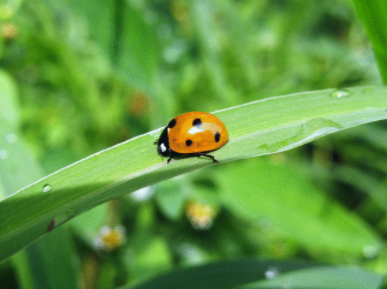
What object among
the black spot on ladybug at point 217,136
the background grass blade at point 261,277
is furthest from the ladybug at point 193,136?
the background grass blade at point 261,277

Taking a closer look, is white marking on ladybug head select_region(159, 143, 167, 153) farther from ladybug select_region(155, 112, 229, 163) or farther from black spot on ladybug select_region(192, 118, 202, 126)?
black spot on ladybug select_region(192, 118, 202, 126)

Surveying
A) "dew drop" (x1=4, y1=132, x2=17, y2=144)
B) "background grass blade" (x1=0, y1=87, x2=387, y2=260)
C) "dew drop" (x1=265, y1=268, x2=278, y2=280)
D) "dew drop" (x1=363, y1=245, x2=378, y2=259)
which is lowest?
"dew drop" (x1=363, y1=245, x2=378, y2=259)

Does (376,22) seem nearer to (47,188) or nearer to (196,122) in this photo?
(196,122)

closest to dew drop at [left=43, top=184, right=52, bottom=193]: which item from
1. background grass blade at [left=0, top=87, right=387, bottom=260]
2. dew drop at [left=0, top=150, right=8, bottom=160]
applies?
background grass blade at [left=0, top=87, right=387, bottom=260]

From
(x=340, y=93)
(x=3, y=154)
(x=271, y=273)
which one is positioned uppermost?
(x=3, y=154)

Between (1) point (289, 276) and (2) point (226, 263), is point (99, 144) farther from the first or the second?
(1) point (289, 276)

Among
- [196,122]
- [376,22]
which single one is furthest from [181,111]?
[376,22]

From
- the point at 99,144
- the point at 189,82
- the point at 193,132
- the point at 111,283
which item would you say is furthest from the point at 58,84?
the point at 193,132
